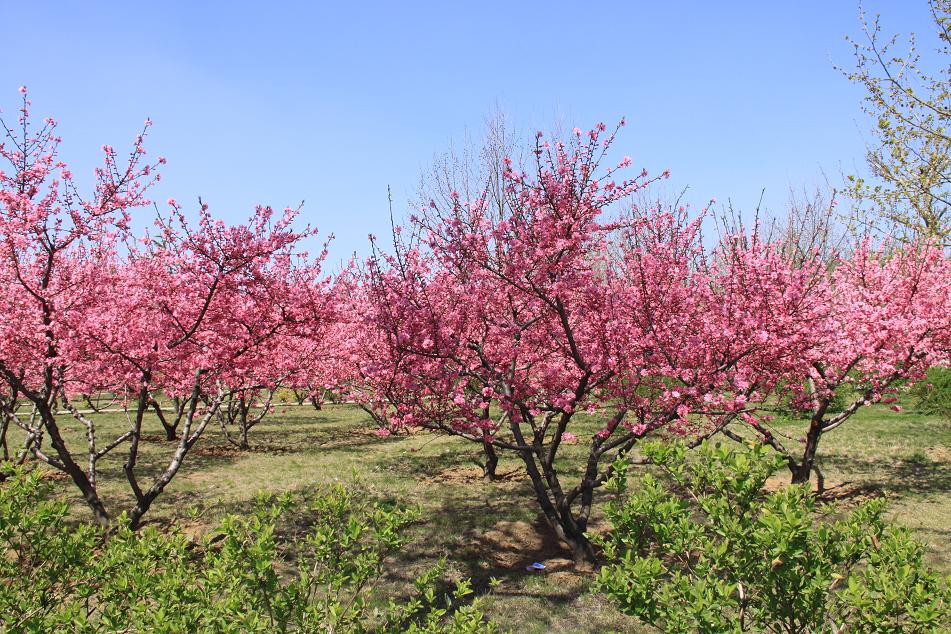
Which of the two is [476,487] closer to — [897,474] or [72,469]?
[72,469]

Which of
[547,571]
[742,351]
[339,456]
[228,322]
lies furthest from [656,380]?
[339,456]

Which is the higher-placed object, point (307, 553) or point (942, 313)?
point (942, 313)

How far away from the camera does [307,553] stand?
7969mm

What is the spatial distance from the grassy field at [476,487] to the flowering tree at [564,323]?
108 cm

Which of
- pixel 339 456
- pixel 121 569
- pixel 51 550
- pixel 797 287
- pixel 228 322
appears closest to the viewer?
pixel 121 569

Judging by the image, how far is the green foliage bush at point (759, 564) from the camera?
9.22ft

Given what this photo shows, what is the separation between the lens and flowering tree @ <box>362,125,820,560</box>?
6516 mm

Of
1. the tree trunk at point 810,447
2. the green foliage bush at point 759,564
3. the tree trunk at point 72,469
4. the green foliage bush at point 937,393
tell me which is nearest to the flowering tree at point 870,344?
the tree trunk at point 810,447

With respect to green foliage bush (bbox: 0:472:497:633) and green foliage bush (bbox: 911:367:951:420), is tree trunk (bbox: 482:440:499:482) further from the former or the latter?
green foliage bush (bbox: 911:367:951:420)

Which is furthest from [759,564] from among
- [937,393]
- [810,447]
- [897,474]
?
[937,393]

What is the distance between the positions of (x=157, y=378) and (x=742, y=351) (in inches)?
356

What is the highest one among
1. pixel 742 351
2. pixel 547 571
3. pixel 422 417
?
pixel 742 351

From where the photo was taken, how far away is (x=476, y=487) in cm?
1136

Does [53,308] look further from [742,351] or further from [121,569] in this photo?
[742,351]
